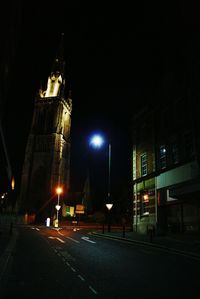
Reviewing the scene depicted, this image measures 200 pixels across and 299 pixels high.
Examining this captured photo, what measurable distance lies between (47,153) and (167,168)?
56.7 m

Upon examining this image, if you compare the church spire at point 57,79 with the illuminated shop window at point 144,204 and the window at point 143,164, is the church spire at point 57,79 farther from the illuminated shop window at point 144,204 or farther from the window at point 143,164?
the illuminated shop window at point 144,204

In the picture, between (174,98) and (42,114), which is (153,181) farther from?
(42,114)

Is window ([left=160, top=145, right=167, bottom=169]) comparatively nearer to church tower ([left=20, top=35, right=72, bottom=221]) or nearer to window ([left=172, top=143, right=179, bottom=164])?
window ([left=172, top=143, right=179, bottom=164])

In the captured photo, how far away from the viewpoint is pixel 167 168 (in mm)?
24047

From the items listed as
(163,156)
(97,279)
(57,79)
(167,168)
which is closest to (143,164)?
(163,156)

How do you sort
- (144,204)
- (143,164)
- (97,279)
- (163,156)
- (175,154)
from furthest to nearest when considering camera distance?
(143,164) < (144,204) < (163,156) < (175,154) < (97,279)

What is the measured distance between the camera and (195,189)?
Answer: 18219mm

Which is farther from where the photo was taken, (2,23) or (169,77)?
(169,77)

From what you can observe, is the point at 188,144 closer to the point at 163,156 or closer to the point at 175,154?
the point at 175,154

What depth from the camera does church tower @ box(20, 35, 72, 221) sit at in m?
70.8

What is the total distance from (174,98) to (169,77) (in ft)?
7.24

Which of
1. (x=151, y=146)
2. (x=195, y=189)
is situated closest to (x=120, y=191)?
(x=151, y=146)

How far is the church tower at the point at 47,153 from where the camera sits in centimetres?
7075

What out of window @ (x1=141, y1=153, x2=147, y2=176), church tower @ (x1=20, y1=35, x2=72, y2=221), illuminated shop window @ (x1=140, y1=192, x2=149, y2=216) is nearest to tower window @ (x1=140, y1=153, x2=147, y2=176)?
window @ (x1=141, y1=153, x2=147, y2=176)
